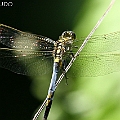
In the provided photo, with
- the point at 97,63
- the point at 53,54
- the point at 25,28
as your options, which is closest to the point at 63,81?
the point at 53,54

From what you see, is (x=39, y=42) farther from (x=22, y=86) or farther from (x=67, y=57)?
(x=22, y=86)

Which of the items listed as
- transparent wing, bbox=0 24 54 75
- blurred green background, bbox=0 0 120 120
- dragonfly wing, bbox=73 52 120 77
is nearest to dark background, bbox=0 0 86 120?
blurred green background, bbox=0 0 120 120

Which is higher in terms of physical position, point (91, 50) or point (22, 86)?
point (91, 50)

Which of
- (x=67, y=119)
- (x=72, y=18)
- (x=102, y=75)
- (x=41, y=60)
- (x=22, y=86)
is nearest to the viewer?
(x=102, y=75)

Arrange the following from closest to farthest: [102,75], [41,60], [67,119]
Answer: [102,75]
[41,60]
[67,119]

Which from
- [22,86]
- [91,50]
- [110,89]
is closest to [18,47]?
[91,50]

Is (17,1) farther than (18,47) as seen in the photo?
Yes

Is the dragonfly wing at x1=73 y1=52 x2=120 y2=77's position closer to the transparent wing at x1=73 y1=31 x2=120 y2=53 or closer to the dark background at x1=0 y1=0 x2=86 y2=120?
the transparent wing at x1=73 y1=31 x2=120 y2=53
